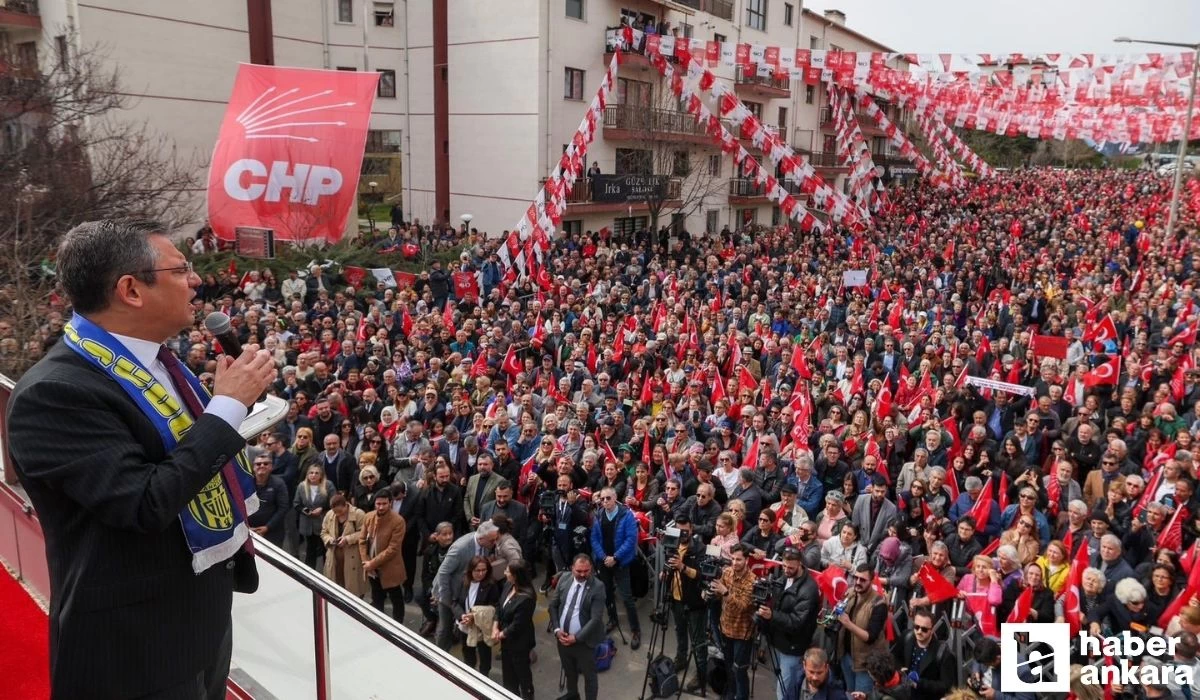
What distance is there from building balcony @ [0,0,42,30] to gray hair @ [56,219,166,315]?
1014 inches

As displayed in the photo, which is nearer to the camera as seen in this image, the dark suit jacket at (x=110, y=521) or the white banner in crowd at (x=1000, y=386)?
the dark suit jacket at (x=110, y=521)

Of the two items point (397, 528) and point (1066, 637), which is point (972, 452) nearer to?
point (1066, 637)

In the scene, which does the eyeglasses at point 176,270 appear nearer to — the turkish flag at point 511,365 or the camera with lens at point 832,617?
the camera with lens at point 832,617

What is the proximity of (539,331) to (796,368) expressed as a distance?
14.9ft

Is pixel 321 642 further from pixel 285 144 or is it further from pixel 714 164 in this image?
pixel 714 164

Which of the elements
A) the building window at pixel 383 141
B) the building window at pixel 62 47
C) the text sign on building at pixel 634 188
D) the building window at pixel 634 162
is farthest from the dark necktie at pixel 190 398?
the building window at pixel 383 141

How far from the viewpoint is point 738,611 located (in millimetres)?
6227

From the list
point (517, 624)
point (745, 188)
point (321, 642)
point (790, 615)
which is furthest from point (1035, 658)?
point (745, 188)

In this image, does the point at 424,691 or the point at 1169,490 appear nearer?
the point at 424,691

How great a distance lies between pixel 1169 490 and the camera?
727 centimetres

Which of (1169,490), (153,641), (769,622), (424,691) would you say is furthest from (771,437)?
(153,641)

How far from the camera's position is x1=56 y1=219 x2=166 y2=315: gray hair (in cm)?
169

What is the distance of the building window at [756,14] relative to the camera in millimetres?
34900

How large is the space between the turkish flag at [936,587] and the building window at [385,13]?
27.4 metres
